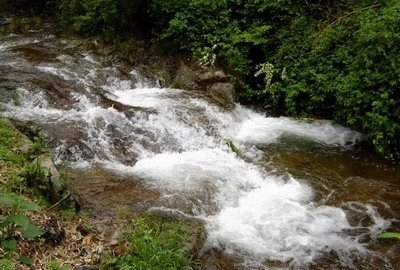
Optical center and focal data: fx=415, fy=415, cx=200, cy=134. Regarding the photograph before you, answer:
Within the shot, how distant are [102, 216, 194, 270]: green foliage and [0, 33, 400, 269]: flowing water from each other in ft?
1.74

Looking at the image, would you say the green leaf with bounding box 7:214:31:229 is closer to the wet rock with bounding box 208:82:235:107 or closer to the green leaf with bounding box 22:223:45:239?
the green leaf with bounding box 22:223:45:239

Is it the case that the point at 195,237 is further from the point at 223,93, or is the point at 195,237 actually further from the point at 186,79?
the point at 186,79

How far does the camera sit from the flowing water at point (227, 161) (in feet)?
17.2

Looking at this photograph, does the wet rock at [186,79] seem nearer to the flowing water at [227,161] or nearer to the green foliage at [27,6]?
the flowing water at [227,161]

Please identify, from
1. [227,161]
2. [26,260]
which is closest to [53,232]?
[26,260]

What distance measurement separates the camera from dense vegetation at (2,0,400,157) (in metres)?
7.91

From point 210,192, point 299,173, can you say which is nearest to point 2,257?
Result: point 210,192

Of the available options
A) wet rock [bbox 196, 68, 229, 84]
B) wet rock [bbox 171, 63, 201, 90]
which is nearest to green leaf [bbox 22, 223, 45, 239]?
wet rock [bbox 171, 63, 201, 90]

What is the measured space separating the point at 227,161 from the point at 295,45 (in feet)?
13.4

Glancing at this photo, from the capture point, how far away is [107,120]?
760cm

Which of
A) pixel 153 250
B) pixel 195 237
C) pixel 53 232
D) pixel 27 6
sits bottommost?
pixel 195 237

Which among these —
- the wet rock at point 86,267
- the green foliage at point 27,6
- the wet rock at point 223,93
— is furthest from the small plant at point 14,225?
the green foliage at point 27,6

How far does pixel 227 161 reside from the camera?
7152mm

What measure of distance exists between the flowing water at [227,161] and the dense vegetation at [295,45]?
0.58 meters
